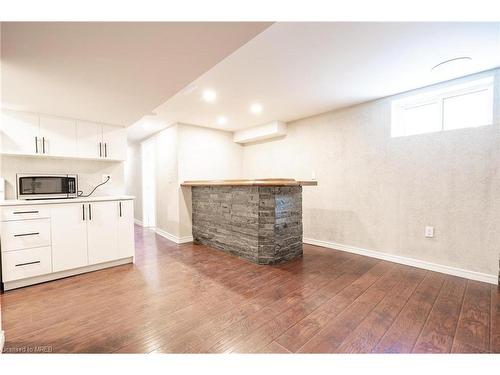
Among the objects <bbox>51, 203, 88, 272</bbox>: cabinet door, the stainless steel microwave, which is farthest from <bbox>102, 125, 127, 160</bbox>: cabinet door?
<bbox>51, 203, 88, 272</bbox>: cabinet door

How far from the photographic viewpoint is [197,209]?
408 cm

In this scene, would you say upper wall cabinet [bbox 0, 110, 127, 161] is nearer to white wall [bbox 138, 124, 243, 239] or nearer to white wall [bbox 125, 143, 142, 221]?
white wall [bbox 138, 124, 243, 239]

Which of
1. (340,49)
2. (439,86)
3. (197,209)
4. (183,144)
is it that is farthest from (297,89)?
(197,209)

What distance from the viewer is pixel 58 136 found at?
2.68 metres

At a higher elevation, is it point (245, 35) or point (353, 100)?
point (353, 100)

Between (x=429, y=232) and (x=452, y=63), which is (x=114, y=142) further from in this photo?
(x=429, y=232)

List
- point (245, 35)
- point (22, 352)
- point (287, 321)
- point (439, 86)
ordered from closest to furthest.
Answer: point (245, 35) → point (22, 352) → point (287, 321) → point (439, 86)

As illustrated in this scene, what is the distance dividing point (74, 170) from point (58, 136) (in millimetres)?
501

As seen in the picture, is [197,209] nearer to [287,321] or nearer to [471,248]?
[287,321]

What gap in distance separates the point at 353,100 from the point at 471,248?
2302 mm

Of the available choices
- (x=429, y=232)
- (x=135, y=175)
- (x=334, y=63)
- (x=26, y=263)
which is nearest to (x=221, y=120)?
(x=334, y=63)

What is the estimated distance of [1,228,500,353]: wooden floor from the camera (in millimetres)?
1429

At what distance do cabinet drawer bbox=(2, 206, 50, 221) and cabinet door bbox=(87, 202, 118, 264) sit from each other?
397 millimetres

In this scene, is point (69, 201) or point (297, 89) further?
point (297, 89)
